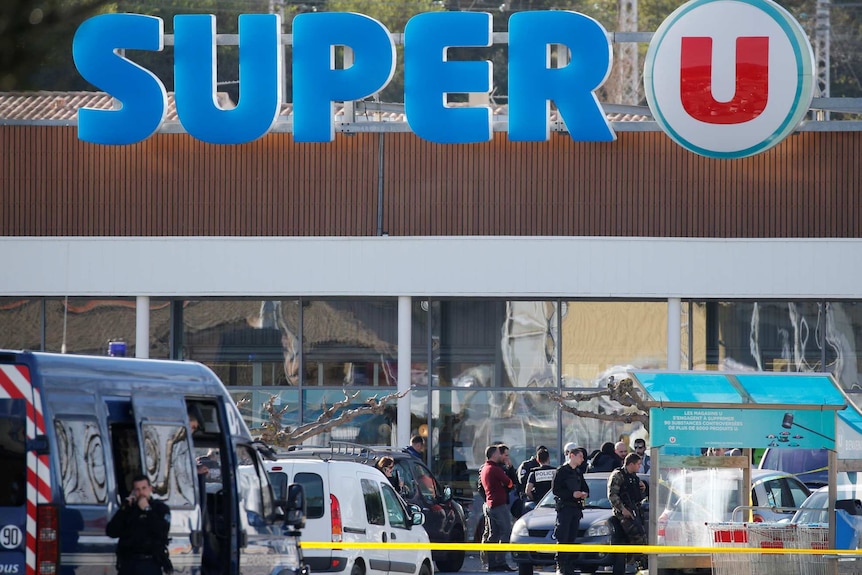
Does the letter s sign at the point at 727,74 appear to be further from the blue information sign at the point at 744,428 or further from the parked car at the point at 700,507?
the blue information sign at the point at 744,428

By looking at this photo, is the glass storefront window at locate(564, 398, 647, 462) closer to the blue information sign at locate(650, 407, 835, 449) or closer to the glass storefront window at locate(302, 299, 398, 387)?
the glass storefront window at locate(302, 299, 398, 387)

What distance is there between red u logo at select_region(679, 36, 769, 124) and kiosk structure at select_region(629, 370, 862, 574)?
9.96 meters

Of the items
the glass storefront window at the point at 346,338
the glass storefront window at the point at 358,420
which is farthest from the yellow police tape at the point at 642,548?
the glass storefront window at the point at 346,338

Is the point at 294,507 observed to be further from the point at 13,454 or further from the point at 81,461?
the point at 13,454

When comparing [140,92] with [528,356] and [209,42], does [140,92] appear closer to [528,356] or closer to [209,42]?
[209,42]

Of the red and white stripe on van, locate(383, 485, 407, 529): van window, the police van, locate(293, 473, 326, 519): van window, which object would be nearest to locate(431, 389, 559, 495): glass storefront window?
locate(383, 485, 407, 529): van window

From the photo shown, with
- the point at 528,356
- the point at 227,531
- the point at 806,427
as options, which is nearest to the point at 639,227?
the point at 528,356

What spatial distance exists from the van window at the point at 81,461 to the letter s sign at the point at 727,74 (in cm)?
1723

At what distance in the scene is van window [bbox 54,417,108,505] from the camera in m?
8.72

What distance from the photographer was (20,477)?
8.54m

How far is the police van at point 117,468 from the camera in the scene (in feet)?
28.0

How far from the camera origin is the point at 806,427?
49.0 ft

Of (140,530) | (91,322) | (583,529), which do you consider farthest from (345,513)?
(91,322)

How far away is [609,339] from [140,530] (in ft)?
55.4
